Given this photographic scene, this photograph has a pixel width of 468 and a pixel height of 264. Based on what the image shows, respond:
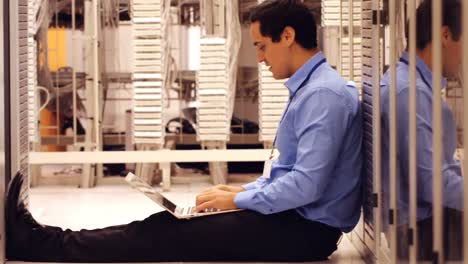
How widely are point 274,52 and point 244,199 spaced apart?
2.05 ft

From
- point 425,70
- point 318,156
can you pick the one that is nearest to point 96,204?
point 318,156

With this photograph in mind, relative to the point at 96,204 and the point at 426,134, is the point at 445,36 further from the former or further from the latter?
the point at 96,204

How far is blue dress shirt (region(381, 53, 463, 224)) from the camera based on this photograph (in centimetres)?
281

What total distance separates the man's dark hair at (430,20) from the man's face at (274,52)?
0.86 meters

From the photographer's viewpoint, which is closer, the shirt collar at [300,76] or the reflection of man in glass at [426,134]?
the reflection of man in glass at [426,134]

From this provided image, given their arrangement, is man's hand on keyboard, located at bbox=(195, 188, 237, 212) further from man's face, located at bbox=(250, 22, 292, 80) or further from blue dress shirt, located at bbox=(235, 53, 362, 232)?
man's face, located at bbox=(250, 22, 292, 80)

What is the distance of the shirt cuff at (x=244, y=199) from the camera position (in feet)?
13.3

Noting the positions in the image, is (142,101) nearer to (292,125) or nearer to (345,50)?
(345,50)

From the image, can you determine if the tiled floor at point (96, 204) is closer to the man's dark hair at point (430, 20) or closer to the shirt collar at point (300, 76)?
the shirt collar at point (300, 76)

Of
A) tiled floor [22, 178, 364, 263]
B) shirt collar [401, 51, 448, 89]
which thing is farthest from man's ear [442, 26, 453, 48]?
tiled floor [22, 178, 364, 263]

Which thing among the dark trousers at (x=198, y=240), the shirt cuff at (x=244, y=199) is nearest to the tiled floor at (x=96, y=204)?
the dark trousers at (x=198, y=240)

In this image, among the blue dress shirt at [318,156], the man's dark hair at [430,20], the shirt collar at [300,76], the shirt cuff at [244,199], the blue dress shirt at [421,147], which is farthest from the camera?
the shirt collar at [300,76]

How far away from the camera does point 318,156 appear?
12.9 feet

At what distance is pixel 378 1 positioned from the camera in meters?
4.04
